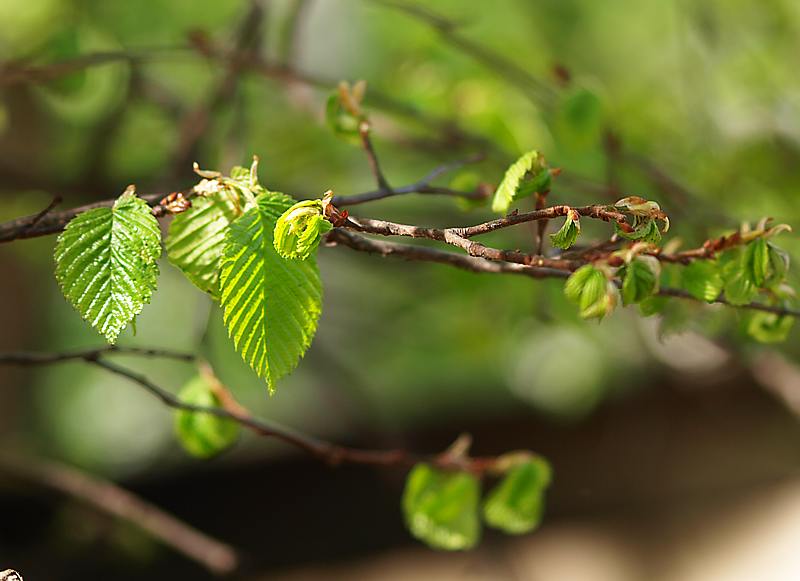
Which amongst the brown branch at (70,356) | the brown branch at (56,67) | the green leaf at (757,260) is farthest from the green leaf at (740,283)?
the brown branch at (56,67)

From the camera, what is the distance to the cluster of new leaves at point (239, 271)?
54 cm

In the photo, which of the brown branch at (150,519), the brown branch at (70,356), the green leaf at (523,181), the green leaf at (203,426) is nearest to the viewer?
the green leaf at (523,181)

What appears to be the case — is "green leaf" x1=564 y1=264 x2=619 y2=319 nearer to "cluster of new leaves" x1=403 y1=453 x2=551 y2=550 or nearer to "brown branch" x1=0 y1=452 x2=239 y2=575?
"cluster of new leaves" x1=403 y1=453 x2=551 y2=550

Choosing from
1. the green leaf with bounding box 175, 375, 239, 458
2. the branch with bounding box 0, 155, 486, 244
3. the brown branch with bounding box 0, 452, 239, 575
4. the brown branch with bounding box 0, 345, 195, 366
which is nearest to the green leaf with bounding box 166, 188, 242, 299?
the branch with bounding box 0, 155, 486, 244

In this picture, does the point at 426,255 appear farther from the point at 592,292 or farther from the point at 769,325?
the point at 769,325

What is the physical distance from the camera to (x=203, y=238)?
61cm

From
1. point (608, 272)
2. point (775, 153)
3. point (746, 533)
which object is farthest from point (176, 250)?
point (746, 533)

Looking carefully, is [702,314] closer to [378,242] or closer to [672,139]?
[378,242]

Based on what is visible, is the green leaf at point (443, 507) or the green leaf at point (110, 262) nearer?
the green leaf at point (110, 262)

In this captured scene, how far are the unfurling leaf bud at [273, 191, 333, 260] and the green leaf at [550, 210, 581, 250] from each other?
15cm

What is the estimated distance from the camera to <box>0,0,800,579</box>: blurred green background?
1.33m

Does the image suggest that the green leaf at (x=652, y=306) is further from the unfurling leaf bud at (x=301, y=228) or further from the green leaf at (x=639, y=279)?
the unfurling leaf bud at (x=301, y=228)

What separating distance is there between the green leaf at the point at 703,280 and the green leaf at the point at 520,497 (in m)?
0.38

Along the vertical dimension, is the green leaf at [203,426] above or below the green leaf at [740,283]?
below
